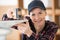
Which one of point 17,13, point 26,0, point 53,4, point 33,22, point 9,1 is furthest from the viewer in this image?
point 9,1

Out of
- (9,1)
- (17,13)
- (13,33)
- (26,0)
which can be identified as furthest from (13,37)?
(9,1)

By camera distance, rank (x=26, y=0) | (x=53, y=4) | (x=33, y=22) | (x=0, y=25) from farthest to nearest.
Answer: (x=26, y=0), (x=53, y=4), (x=33, y=22), (x=0, y=25)

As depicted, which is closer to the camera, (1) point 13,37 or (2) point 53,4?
(1) point 13,37

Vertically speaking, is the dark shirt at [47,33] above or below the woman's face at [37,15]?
below

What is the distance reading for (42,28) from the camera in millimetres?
750

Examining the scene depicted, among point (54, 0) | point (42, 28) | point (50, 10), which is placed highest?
point (54, 0)

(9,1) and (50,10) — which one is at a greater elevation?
(9,1)

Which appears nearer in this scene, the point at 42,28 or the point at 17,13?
the point at 17,13

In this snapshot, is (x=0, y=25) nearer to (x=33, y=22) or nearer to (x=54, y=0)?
(x=33, y=22)

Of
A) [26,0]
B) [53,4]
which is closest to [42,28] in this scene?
[53,4]

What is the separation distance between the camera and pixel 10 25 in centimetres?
28

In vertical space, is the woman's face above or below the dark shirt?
above

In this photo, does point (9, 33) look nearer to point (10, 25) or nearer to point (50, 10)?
point (10, 25)

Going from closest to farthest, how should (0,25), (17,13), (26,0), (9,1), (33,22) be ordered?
(0,25) → (17,13) → (33,22) → (26,0) → (9,1)
